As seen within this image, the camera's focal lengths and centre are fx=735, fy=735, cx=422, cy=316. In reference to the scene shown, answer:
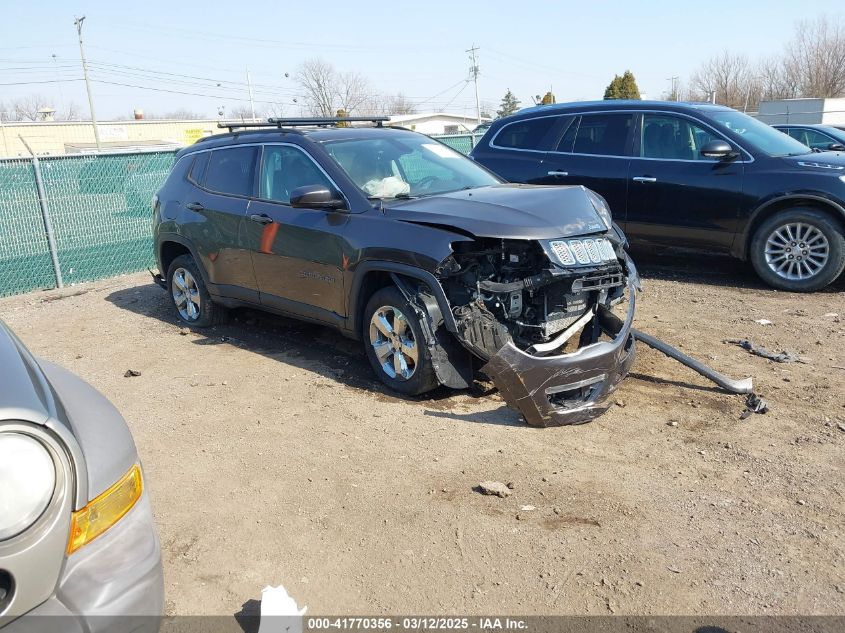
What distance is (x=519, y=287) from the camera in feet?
15.4

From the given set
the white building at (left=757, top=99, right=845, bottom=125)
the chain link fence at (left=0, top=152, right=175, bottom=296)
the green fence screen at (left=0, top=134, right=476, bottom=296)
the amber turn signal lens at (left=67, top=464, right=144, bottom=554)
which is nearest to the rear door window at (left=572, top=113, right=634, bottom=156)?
the green fence screen at (left=0, top=134, right=476, bottom=296)

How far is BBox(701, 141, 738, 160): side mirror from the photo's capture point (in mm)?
7613

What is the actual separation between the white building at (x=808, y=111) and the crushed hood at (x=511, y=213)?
104ft

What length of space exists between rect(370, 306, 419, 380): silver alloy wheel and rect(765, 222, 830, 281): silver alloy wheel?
463 centimetres

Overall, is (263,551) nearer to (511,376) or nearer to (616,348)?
(511,376)

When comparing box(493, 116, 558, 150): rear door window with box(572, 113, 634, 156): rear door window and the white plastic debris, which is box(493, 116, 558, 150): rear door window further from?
the white plastic debris

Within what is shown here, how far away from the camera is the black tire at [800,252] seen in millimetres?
7332

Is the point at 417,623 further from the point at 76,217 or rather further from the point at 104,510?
the point at 76,217

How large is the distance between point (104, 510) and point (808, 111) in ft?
126

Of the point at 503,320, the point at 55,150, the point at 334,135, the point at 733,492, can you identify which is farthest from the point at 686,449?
the point at 55,150

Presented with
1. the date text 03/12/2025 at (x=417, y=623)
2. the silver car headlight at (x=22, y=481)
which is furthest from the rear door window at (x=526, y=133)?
the silver car headlight at (x=22, y=481)

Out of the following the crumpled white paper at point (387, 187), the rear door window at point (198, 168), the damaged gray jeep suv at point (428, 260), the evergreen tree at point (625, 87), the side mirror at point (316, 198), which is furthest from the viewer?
the evergreen tree at point (625, 87)

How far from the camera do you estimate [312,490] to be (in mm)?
3902

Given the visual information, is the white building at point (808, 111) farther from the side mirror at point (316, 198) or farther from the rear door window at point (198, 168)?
the side mirror at point (316, 198)
